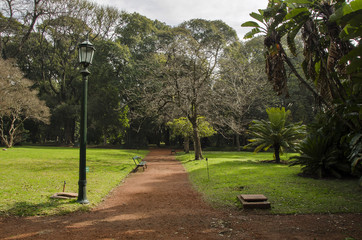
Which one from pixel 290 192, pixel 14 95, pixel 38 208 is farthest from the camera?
pixel 14 95

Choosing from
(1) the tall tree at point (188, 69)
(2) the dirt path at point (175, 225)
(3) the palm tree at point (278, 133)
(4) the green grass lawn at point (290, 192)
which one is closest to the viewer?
(2) the dirt path at point (175, 225)

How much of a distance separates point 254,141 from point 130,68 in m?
24.6

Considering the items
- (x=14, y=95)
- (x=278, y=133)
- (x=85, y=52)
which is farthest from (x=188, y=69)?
(x=14, y=95)

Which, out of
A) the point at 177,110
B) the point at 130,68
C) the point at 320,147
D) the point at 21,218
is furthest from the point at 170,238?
the point at 130,68

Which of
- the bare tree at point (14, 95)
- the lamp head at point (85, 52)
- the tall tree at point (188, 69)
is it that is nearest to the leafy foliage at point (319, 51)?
the lamp head at point (85, 52)

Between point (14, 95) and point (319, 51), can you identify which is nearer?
point (319, 51)

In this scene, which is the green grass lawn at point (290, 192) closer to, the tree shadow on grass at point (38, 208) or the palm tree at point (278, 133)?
the tree shadow on grass at point (38, 208)

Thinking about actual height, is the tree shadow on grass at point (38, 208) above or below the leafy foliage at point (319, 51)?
below

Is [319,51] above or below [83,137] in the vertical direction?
above

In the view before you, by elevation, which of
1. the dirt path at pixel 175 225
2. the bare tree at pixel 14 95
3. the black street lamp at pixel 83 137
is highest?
the bare tree at pixel 14 95

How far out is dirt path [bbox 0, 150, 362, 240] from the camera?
14.7ft

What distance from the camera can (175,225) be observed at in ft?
16.6

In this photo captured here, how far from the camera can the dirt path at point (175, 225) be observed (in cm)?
448

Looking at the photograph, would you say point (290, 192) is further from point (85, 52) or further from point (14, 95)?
point (14, 95)
